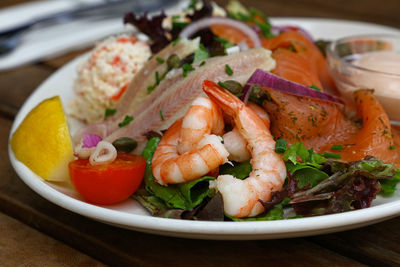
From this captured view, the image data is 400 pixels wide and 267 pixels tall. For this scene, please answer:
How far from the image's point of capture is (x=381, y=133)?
7.09 ft

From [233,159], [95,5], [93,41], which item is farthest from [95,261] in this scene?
[95,5]

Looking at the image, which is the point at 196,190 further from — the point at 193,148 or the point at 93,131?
the point at 93,131

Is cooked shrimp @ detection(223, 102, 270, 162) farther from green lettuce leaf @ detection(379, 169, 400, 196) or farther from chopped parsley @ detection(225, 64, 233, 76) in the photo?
green lettuce leaf @ detection(379, 169, 400, 196)

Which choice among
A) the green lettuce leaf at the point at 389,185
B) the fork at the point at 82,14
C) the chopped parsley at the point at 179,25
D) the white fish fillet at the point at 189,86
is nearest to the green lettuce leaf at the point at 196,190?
the white fish fillet at the point at 189,86

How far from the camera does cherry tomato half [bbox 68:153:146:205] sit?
1.99m

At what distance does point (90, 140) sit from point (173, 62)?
54 cm

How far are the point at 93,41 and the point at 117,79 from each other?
1.52m

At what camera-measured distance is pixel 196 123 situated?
1.96 metres

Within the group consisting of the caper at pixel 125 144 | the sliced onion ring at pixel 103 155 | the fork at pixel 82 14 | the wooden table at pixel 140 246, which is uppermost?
the sliced onion ring at pixel 103 155

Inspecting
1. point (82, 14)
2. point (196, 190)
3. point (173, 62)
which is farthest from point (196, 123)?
point (82, 14)

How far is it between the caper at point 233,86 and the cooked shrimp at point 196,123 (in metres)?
0.22

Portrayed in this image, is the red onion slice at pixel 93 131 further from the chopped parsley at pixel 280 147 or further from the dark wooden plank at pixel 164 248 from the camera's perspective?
the chopped parsley at pixel 280 147

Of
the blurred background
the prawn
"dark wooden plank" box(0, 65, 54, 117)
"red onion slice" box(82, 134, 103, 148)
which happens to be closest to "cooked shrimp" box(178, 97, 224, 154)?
the prawn

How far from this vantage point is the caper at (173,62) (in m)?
2.48
